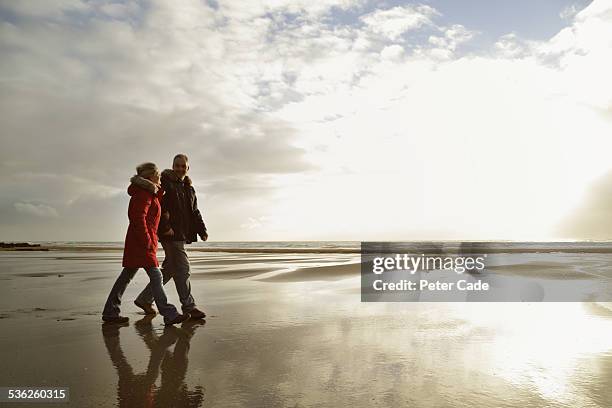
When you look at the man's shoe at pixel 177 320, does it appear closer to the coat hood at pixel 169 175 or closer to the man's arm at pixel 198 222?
the man's arm at pixel 198 222

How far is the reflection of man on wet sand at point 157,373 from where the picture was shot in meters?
3.07

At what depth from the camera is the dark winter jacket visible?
638cm

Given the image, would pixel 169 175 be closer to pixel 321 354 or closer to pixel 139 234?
pixel 139 234

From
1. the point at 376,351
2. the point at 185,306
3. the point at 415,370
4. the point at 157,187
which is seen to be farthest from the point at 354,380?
the point at 157,187

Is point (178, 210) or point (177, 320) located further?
point (178, 210)

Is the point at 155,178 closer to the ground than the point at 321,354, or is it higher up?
higher up

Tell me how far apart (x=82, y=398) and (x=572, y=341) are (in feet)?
16.2

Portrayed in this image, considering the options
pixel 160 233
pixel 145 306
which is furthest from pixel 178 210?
pixel 145 306

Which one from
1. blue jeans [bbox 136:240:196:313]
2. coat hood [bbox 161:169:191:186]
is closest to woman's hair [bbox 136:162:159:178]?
coat hood [bbox 161:169:191:186]

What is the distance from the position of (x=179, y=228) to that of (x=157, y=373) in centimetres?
301

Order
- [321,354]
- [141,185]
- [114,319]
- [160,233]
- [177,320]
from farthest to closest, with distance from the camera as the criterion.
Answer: [160,233] < [114,319] < [141,185] < [177,320] < [321,354]

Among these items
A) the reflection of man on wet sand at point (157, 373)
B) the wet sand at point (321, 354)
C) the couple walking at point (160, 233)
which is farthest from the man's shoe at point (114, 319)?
the reflection of man on wet sand at point (157, 373)

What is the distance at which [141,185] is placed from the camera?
5.85m

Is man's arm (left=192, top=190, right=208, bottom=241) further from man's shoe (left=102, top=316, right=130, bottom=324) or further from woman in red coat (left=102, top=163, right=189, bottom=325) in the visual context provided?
man's shoe (left=102, top=316, right=130, bottom=324)
